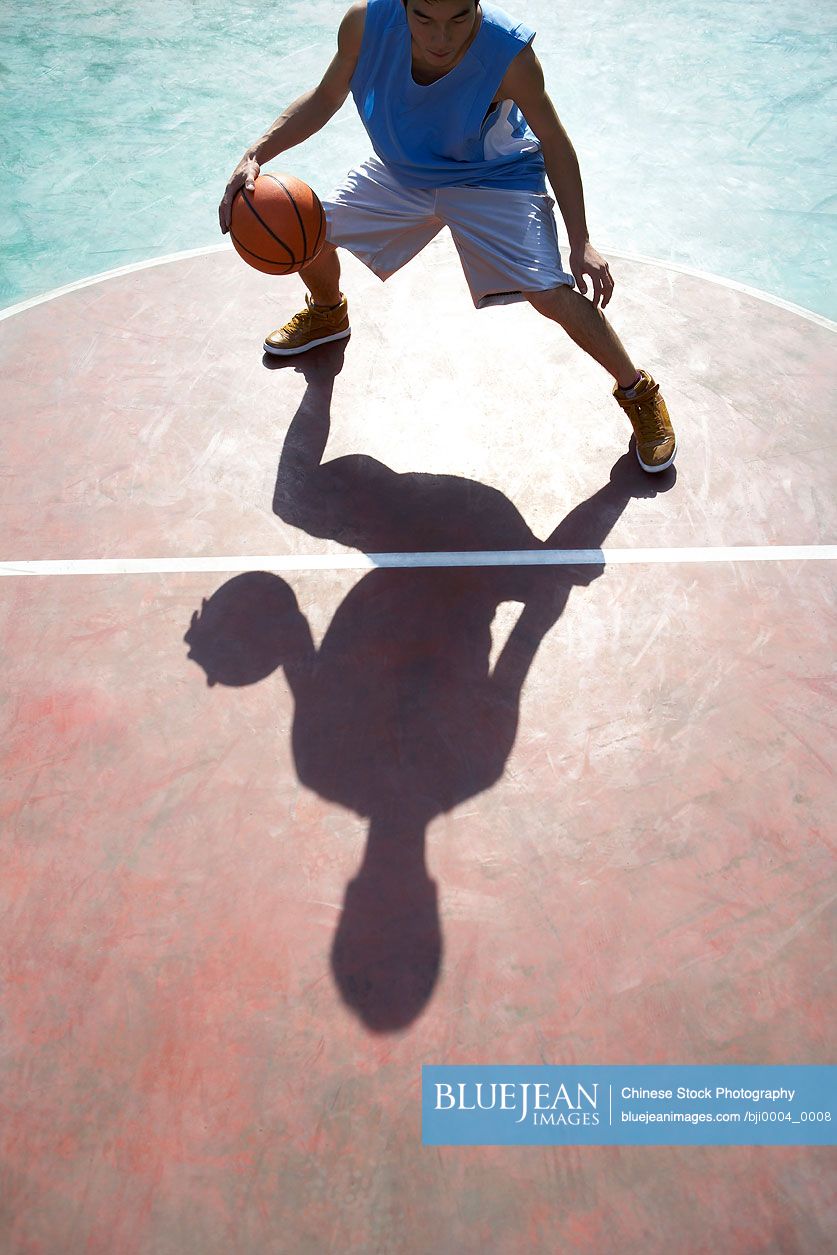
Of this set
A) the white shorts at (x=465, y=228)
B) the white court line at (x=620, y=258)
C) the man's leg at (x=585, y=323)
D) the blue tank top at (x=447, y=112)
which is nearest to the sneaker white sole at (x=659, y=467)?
the man's leg at (x=585, y=323)

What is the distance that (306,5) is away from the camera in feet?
27.6

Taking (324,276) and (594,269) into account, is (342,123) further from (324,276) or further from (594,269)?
(594,269)

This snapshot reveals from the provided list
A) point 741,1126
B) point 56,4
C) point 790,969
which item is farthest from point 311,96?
point 56,4

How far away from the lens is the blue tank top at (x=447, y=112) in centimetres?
371

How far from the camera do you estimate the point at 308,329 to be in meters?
4.81

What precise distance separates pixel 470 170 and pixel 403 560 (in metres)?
1.64

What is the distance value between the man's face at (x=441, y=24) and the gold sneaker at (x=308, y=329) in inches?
54.4

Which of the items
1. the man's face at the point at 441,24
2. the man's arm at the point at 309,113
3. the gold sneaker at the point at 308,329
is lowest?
the gold sneaker at the point at 308,329

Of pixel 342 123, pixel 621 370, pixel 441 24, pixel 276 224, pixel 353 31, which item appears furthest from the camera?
pixel 342 123

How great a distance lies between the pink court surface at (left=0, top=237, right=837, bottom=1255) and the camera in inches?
101

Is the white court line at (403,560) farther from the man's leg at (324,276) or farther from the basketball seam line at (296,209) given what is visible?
the man's leg at (324,276)

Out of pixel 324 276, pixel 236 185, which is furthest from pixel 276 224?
pixel 324 276

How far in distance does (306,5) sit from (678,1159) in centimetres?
905

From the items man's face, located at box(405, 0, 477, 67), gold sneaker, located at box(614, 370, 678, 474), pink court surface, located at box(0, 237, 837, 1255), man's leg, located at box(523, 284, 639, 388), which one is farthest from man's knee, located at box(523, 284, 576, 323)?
man's face, located at box(405, 0, 477, 67)
